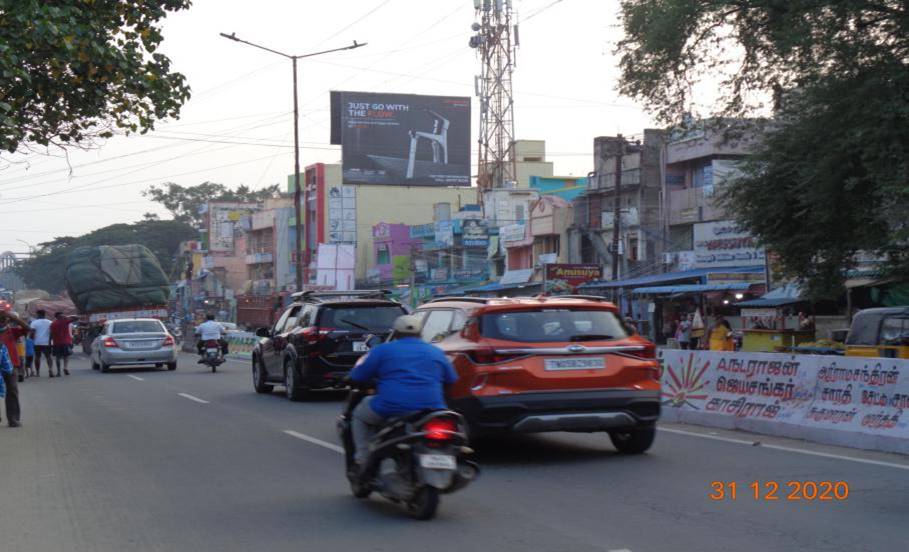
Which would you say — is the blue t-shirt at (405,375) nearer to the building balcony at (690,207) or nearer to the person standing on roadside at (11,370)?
the person standing on roadside at (11,370)

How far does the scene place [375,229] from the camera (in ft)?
240

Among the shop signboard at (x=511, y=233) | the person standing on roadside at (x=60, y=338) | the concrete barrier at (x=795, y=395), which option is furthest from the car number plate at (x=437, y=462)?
the shop signboard at (x=511, y=233)

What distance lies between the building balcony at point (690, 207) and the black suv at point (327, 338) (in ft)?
90.4

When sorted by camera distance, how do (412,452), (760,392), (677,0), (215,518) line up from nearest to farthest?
(412,452) < (215,518) < (760,392) < (677,0)

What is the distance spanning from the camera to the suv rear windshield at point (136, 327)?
30.7 m

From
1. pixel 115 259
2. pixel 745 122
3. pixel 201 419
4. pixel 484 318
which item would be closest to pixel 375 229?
pixel 115 259

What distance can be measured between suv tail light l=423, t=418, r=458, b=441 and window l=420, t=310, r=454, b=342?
336cm

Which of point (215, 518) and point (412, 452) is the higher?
point (412, 452)

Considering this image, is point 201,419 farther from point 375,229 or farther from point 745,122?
point 375,229

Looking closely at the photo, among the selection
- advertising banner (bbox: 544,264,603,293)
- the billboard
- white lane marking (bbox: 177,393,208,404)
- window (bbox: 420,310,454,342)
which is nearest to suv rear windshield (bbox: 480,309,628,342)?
window (bbox: 420,310,454,342)

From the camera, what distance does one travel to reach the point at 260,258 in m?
84.9

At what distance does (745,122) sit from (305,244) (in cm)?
5466

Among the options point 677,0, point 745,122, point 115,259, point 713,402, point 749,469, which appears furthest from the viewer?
point 115,259

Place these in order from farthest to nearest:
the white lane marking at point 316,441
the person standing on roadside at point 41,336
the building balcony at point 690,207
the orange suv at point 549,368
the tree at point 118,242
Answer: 1. the tree at point 118,242
2. the building balcony at point 690,207
3. the person standing on roadside at point 41,336
4. the white lane marking at point 316,441
5. the orange suv at point 549,368
